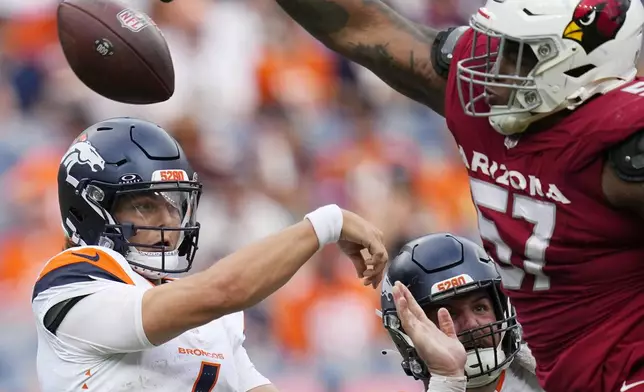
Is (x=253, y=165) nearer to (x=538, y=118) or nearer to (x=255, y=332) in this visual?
(x=255, y=332)

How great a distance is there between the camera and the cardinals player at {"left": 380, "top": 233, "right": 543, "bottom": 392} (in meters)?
3.00

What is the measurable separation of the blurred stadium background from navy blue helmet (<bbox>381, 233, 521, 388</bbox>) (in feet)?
8.86

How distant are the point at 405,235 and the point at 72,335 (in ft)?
13.7

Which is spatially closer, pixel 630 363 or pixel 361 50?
pixel 630 363

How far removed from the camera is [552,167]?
7.97ft

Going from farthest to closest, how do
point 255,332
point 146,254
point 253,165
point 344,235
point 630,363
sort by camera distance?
point 253,165
point 255,332
point 146,254
point 344,235
point 630,363

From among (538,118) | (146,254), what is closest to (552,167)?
(538,118)

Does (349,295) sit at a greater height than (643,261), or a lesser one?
lesser

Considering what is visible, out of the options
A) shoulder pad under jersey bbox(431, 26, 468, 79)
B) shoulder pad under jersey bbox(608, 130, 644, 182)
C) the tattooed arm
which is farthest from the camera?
the tattooed arm

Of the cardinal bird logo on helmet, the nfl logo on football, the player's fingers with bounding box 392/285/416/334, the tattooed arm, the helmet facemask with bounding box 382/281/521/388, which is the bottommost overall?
the helmet facemask with bounding box 382/281/521/388

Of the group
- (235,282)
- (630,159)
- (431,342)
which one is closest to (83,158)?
(235,282)

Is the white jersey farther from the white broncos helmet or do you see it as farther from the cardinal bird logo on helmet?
the cardinal bird logo on helmet

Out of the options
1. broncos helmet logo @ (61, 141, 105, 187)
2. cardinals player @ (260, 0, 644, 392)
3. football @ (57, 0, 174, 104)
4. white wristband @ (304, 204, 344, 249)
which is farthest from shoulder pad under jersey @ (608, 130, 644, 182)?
football @ (57, 0, 174, 104)

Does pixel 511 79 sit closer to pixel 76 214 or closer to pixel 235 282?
pixel 235 282
